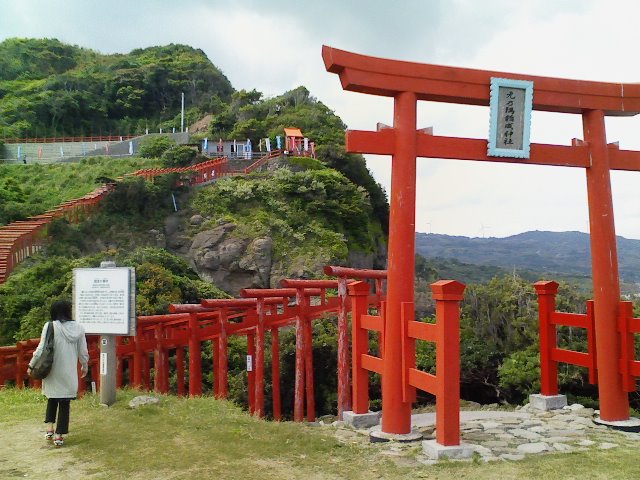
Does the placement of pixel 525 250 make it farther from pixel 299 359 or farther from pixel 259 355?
pixel 259 355

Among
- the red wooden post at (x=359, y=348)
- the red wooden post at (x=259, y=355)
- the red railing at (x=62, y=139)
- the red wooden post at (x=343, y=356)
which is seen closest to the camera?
the red wooden post at (x=359, y=348)

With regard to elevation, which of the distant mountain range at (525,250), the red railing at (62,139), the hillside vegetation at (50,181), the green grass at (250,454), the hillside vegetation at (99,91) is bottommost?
the green grass at (250,454)

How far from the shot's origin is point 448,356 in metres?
5.70

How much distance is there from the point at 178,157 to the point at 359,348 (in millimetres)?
27003

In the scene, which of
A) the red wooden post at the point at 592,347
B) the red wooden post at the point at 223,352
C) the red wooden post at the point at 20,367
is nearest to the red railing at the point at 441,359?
the red wooden post at the point at 592,347

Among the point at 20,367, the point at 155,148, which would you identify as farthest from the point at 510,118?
the point at 155,148

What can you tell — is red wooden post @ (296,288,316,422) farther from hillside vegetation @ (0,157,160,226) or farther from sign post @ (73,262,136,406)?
hillside vegetation @ (0,157,160,226)

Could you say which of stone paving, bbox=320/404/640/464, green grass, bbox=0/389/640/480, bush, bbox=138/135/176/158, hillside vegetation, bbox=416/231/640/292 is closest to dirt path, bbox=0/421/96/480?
green grass, bbox=0/389/640/480

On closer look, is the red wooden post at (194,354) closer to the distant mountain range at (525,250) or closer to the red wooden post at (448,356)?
the red wooden post at (448,356)

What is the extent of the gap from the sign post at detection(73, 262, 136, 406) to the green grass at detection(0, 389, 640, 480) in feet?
2.98

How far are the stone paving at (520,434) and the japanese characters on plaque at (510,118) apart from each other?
3.23 metres

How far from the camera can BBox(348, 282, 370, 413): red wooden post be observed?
761cm

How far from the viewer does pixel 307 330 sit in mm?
12023

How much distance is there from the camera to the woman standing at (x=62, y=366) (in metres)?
5.80
